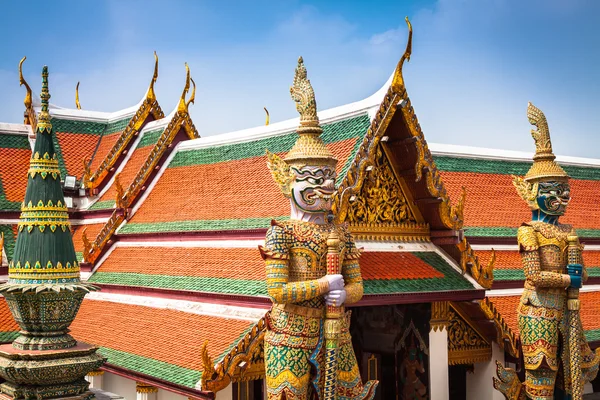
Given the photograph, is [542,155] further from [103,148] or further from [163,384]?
[103,148]

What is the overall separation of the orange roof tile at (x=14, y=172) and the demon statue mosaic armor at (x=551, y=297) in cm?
924

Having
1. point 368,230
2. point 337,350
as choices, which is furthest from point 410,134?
point 337,350

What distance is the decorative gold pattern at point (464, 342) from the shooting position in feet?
37.3

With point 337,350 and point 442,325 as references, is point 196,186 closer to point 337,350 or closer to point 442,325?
point 442,325

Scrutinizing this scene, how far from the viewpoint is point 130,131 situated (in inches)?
646

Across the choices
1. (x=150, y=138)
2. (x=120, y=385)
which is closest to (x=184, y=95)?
(x=150, y=138)

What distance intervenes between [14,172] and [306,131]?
919cm

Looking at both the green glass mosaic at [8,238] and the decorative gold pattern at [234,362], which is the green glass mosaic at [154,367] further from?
the green glass mosaic at [8,238]

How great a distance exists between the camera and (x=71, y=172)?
16.3 m

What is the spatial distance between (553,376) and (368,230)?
2.91m

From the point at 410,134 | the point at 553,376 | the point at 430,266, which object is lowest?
the point at 553,376

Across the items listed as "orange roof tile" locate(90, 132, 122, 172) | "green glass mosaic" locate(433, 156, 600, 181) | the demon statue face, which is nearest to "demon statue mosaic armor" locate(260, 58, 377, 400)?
the demon statue face

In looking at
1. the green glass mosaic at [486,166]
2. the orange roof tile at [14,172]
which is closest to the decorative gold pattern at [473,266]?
the green glass mosaic at [486,166]

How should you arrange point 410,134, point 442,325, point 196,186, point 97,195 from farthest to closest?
point 97,195
point 196,186
point 442,325
point 410,134
